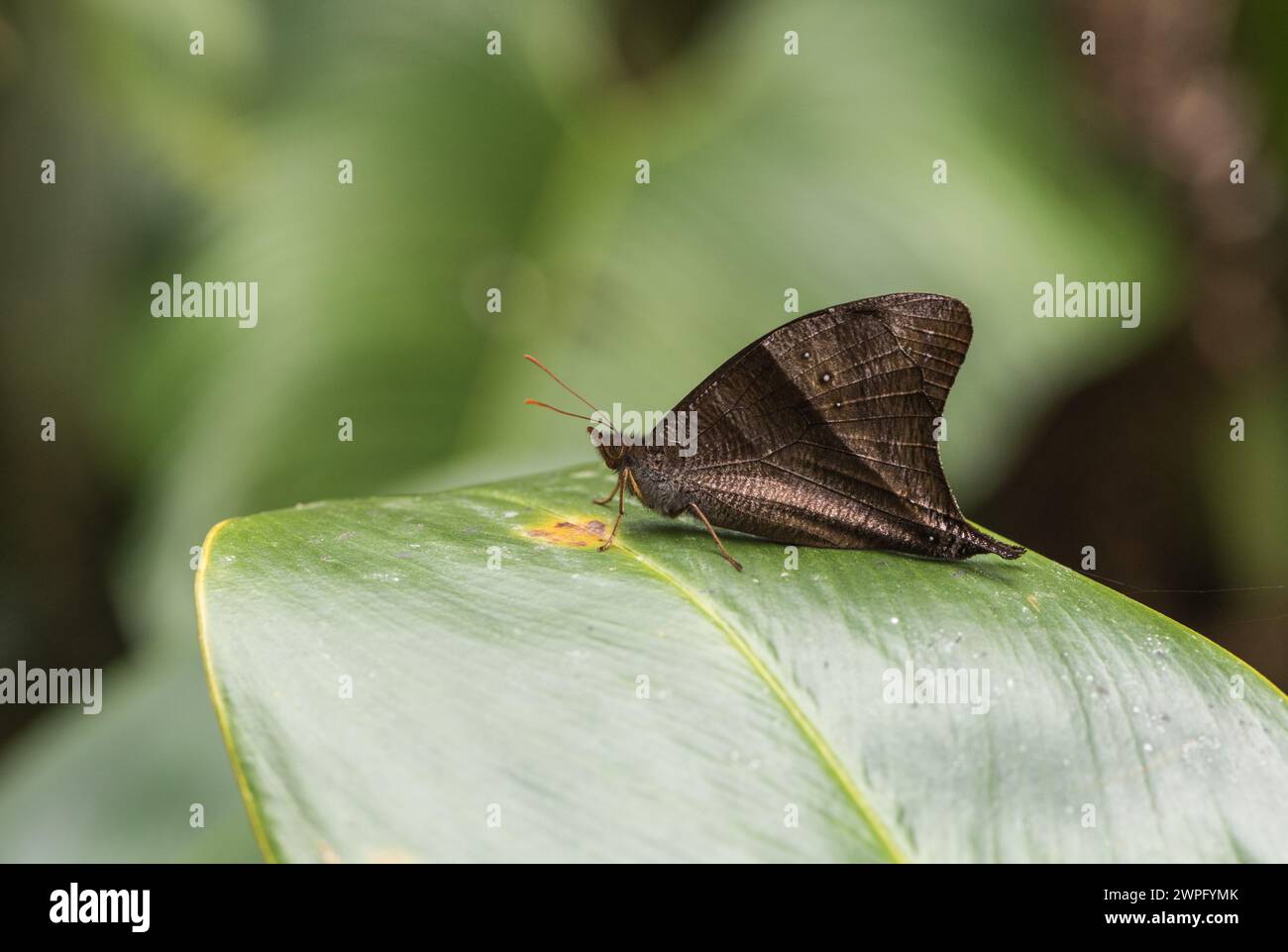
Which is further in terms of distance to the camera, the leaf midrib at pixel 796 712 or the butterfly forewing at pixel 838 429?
the butterfly forewing at pixel 838 429

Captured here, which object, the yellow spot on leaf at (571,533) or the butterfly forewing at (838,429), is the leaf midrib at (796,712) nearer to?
the yellow spot on leaf at (571,533)

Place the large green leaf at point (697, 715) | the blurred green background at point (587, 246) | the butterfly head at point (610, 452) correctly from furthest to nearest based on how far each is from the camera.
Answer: the blurred green background at point (587, 246)
the butterfly head at point (610, 452)
the large green leaf at point (697, 715)

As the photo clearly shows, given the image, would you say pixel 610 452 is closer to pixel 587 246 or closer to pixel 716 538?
pixel 716 538

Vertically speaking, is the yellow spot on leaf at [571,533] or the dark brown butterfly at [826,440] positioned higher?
the dark brown butterfly at [826,440]

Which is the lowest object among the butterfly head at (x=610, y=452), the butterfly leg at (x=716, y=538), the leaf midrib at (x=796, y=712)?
the leaf midrib at (x=796, y=712)

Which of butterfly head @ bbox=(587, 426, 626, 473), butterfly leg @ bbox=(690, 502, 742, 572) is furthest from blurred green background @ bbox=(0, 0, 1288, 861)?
butterfly leg @ bbox=(690, 502, 742, 572)

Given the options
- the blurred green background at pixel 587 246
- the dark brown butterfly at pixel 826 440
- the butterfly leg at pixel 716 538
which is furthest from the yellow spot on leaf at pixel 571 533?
the blurred green background at pixel 587 246
